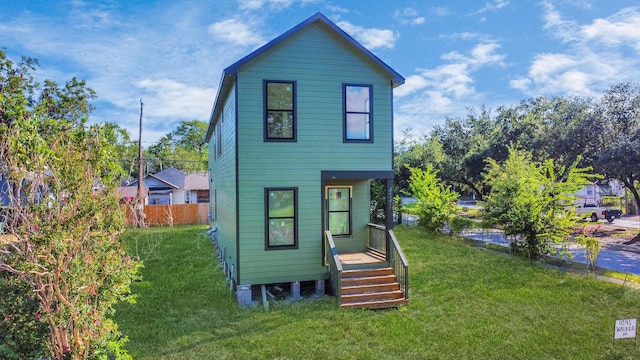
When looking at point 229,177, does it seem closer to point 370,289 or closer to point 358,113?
point 358,113

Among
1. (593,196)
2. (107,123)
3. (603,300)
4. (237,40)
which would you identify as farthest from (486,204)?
(593,196)

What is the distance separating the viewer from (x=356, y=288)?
355 inches

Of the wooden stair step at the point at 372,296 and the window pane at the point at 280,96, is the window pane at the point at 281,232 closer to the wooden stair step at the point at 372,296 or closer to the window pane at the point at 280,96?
the wooden stair step at the point at 372,296

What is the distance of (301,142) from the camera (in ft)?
31.4

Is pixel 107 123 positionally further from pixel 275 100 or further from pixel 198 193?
pixel 198 193

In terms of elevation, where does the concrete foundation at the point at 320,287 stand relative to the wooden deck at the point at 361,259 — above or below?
below

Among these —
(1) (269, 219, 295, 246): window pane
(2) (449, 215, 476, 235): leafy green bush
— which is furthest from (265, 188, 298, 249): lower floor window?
(2) (449, 215, 476, 235): leafy green bush

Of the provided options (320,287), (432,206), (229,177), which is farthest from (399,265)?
(432,206)

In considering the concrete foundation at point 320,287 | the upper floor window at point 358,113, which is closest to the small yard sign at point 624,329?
the concrete foundation at point 320,287

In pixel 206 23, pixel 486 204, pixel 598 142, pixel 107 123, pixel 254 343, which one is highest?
pixel 206 23

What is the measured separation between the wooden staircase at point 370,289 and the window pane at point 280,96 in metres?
4.51

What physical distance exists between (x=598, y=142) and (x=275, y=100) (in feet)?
58.4

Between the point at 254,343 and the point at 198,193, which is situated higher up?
the point at 198,193

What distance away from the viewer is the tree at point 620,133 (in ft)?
54.1
